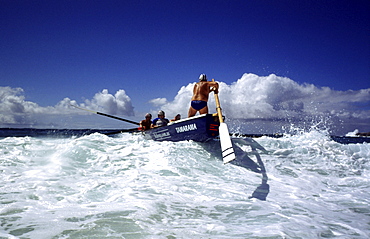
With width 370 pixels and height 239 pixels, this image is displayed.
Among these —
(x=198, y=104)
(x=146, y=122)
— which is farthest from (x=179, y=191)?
(x=146, y=122)

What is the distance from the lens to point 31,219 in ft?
8.72

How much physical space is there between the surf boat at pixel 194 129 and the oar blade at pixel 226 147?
0.74 m

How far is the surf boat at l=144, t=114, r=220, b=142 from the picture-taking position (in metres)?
7.14

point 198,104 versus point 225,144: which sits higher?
point 198,104

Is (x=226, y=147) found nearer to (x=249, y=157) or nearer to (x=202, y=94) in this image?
(x=249, y=157)

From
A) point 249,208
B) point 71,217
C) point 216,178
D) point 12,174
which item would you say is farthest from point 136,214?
point 12,174

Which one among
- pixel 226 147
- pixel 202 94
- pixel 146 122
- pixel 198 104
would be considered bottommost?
pixel 226 147

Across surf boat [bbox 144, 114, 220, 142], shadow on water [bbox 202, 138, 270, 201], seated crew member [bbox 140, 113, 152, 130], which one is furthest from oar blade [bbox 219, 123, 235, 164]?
seated crew member [bbox 140, 113, 152, 130]

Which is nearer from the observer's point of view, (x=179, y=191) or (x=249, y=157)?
(x=179, y=191)

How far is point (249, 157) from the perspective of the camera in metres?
6.90

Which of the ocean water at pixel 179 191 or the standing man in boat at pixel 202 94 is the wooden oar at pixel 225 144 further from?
the standing man in boat at pixel 202 94

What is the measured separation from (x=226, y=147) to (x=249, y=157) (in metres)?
1.73

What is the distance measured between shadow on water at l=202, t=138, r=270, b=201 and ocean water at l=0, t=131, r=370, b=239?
3 centimetres

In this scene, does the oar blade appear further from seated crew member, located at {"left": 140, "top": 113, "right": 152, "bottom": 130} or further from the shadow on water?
seated crew member, located at {"left": 140, "top": 113, "right": 152, "bottom": 130}
